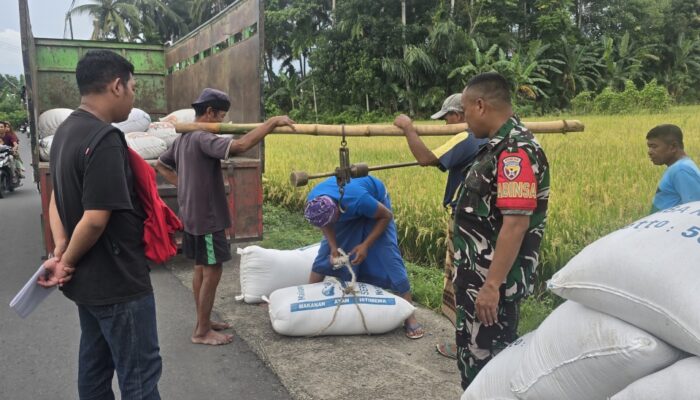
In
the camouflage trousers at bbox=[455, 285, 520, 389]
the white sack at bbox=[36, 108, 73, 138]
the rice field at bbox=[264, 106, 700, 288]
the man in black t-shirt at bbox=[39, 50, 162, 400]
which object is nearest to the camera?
the man in black t-shirt at bbox=[39, 50, 162, 400]

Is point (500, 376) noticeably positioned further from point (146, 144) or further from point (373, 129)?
point (146, 144)

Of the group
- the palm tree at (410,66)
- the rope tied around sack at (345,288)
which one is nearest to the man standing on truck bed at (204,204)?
the rope tied around sack at (345,288)

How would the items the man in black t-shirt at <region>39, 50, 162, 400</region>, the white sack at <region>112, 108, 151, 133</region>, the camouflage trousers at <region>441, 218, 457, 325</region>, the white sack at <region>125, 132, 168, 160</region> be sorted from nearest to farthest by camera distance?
the man in black t-shirt at <region>39, 50, 162, 400</region>
the camouflage trousers at <region>441, 218, 457, 325</region>
the white sack at <region>125, 132, 168, 160</region>
the white sack at <region>112, 108, 151, 133</region>

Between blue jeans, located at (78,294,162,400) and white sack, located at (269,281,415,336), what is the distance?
4.16 feet

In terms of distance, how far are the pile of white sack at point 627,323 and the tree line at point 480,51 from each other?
20.8 metres

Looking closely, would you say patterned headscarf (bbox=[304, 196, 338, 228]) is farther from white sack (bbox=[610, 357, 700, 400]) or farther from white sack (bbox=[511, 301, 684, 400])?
white sack (bbox=[610, 357, 700, 400])

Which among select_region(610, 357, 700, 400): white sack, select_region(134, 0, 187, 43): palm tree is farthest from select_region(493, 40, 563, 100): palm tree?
select_region(134, 0, 187, 43): palm tree

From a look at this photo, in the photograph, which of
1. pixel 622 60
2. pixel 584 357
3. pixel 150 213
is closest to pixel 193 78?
pixel 150 213

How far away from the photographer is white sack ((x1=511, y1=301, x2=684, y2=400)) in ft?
4.66

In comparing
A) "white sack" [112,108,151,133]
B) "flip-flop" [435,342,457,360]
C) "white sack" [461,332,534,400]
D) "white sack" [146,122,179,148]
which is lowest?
"flip-flop" [435,342,457,360]

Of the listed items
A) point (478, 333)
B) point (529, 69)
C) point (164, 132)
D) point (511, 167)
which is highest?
point (529, 69)

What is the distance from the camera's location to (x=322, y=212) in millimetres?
3074

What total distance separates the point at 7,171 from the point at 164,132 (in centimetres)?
722

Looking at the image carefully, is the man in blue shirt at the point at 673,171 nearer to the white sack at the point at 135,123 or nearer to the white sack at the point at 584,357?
the white sack at the point at 584,357
